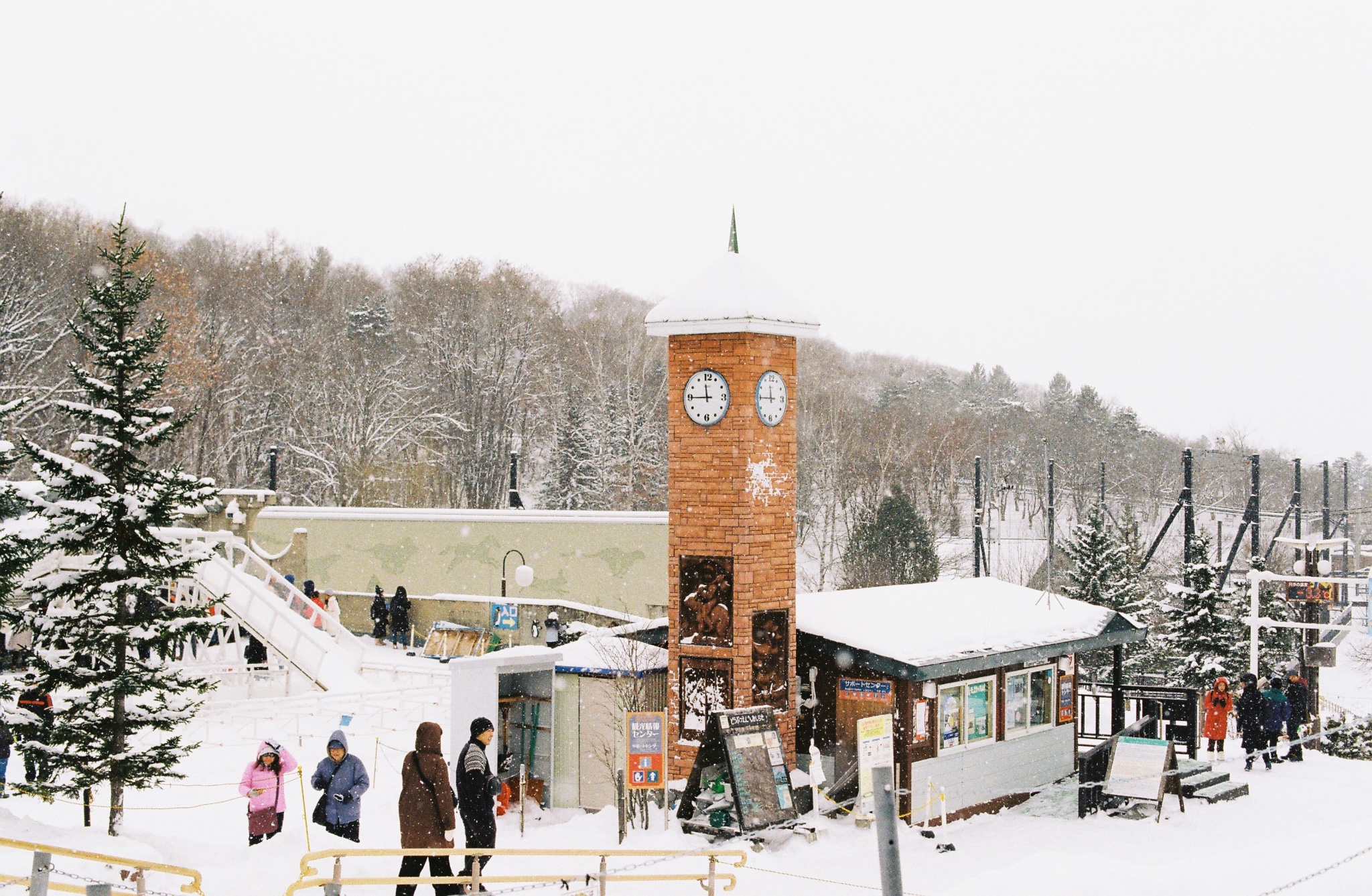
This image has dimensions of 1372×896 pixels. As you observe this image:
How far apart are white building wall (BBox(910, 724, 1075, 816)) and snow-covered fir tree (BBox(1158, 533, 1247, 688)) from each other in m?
16.1

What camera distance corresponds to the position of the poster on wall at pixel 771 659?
15.1m

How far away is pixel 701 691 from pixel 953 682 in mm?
3533

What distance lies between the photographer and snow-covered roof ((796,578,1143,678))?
1541 cm

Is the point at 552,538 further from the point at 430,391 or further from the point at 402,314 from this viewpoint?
the point at 402,314

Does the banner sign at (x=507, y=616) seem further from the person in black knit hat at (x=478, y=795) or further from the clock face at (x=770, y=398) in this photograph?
the person in black knit hat at (x=478, y=795)

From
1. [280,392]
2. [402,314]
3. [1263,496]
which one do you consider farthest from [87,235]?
[1263,496]

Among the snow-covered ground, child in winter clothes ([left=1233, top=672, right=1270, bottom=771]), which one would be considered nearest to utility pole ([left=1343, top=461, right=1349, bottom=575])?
child in winter clothes ([left=1233, top=672, right=1270, bottom=771])

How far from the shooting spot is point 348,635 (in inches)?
1075

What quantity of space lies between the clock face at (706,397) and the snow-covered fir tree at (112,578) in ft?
20.2

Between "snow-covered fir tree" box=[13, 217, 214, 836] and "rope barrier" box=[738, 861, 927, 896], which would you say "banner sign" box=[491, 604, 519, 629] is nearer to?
"snow-covered fir tree" box=[13, 217, 214, 836]

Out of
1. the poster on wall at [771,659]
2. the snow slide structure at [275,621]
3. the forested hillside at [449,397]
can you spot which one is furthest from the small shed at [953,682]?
the forested hillside at [449,397]

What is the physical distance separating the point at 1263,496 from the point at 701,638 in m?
81.2

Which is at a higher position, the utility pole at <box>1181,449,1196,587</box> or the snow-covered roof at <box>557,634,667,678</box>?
the utility pole at <box>1181,449,1196,587</box>

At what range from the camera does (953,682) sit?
1598cm
